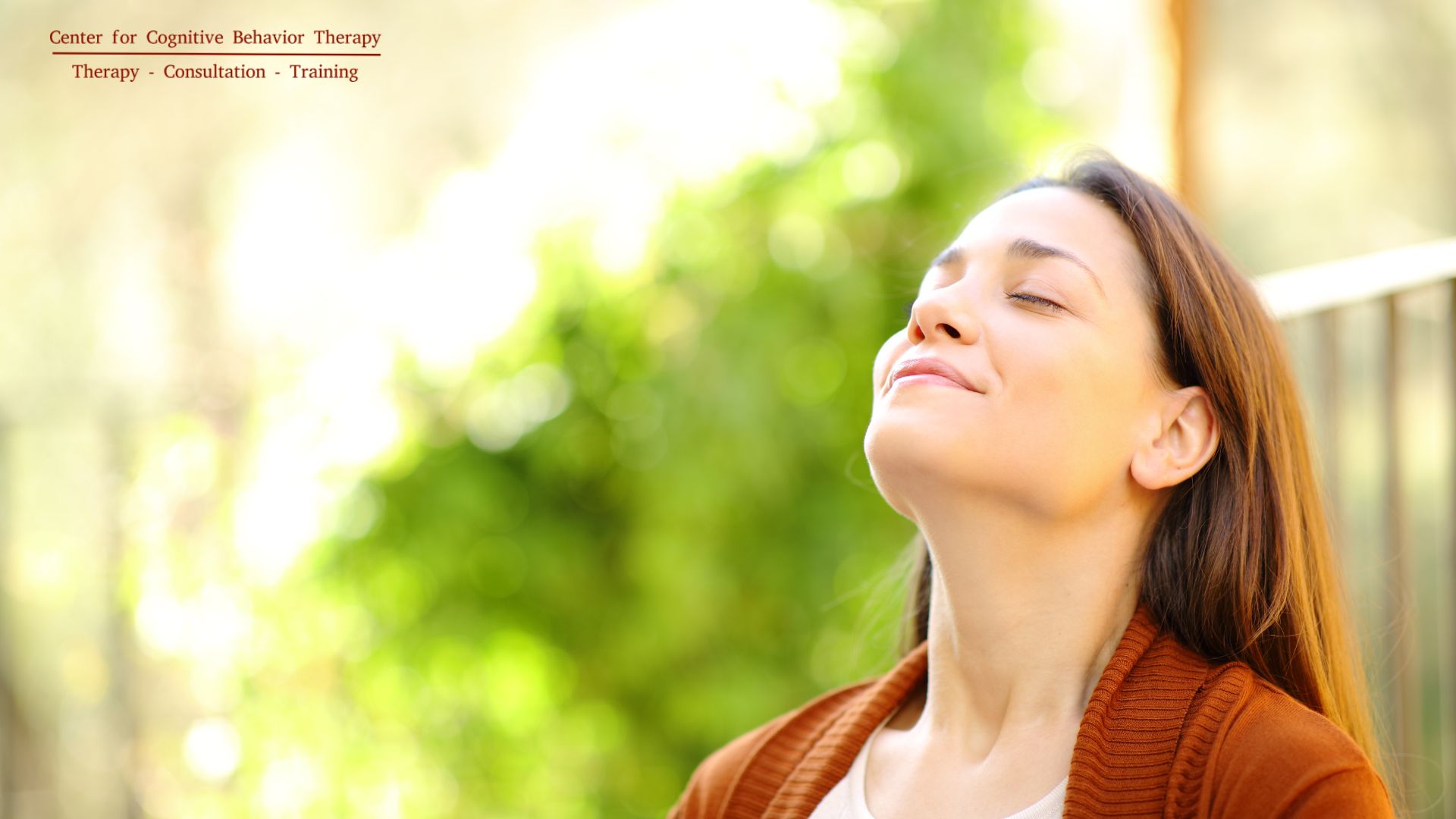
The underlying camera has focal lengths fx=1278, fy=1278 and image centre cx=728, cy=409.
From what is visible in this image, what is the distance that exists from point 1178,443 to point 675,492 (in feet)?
3.99

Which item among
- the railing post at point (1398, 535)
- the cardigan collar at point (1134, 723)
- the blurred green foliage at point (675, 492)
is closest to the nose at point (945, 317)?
the cardigan collar at point (1134, 723)

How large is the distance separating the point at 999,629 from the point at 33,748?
325 cm

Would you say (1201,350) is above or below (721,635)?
above

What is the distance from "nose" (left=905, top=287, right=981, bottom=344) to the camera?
3.86 ft

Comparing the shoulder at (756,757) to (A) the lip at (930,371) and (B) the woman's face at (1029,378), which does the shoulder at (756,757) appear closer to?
(B) the woman's face at (1029,378)

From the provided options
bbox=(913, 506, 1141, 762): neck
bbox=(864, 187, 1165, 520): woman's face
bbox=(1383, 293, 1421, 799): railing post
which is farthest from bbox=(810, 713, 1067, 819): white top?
bbox=(1383, 293, 1421, 799): railing post

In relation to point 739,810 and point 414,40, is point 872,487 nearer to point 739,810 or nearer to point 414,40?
point 739,810

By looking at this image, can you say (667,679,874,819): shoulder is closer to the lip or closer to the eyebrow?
the lip

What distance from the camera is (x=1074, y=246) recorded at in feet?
4.02

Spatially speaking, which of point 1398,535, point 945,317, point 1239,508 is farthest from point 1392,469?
point 945,317

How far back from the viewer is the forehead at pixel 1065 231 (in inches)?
48.4

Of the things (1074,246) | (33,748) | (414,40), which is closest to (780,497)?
(1074,246)

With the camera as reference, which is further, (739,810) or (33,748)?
(33,748)

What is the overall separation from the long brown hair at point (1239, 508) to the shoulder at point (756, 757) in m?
0.40
